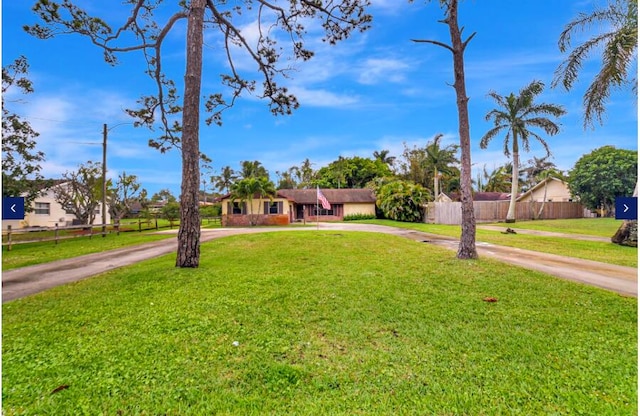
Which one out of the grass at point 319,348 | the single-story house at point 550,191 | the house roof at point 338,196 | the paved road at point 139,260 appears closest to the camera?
the grass at point 319,348

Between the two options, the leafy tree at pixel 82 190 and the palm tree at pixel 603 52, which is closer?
the palm tree at pixel 603 52

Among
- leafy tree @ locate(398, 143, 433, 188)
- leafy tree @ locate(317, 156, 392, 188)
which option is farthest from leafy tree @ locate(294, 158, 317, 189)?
leafy tree @ locate(398, 143, 433, 188)

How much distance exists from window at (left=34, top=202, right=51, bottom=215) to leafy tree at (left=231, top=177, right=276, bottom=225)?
18.6m

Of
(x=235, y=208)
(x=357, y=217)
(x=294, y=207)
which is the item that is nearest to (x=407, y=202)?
(x=357, y=217)

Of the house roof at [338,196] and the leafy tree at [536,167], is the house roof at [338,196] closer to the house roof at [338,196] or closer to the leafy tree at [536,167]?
the house roof at [338,196]

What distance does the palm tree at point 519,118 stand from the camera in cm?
2458

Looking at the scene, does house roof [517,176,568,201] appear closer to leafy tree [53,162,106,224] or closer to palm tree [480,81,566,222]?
palm tree [480,81,566,222]

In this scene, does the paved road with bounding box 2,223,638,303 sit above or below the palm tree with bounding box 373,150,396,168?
below

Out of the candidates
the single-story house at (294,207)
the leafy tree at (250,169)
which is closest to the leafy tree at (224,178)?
the leafy tree at (250,169)

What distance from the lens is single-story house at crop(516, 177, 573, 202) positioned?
36291 millimetres

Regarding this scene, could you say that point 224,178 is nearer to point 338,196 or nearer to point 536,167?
point 338,196

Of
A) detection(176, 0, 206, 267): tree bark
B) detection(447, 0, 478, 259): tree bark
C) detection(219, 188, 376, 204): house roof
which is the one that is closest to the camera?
detection(176, 0, 206, 267): tree bark

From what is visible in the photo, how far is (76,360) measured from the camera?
315cm

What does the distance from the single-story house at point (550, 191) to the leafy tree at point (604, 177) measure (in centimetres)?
442
